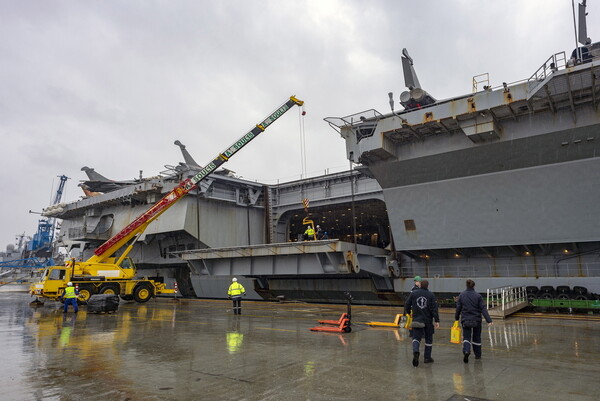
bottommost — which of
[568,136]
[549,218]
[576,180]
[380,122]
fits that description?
[549,218]

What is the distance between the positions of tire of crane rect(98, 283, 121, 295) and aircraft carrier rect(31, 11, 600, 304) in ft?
17.7

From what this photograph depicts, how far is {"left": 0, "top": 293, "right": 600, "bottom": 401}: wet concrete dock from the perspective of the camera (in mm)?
5617

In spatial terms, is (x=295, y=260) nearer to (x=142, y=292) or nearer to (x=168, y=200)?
(x=168, y=200)

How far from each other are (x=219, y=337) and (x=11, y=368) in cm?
476

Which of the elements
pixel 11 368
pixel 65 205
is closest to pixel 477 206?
pixel 11 368

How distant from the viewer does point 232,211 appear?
33.2 metres

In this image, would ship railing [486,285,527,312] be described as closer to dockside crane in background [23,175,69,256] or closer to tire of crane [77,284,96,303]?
tire of crane [77,284,96,303]

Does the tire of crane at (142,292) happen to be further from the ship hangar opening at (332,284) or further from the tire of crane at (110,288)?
the ship hangar opening at (332,284)

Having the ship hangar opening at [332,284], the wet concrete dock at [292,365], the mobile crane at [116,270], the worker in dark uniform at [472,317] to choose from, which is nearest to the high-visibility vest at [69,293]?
the mobile crane at [116,270]

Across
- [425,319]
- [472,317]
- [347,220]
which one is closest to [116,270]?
[425,319]

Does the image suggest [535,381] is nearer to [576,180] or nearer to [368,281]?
[576,180]

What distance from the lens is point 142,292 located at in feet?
84.3

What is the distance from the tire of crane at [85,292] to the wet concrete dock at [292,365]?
36.0ft

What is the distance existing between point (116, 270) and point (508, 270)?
77.3 ft
